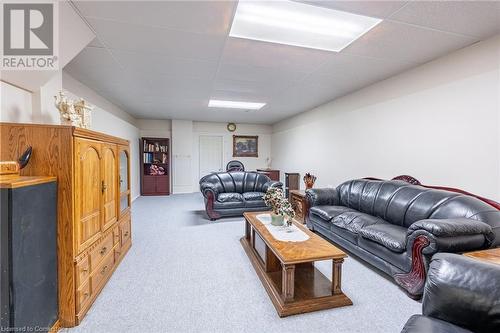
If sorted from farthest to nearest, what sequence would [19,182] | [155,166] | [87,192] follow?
[155,166] → [87,192] → [19,182]

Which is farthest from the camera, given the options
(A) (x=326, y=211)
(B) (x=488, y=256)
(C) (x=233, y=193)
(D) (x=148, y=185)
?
(D) (x=148, y=185)

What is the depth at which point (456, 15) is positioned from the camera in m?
1.93

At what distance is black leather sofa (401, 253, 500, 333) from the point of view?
3.36ft

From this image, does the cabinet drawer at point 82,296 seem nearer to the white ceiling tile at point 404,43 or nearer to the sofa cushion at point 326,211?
the sofa cushion at point 326,211

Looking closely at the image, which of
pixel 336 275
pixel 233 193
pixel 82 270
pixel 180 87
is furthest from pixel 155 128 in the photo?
pixel 336 275

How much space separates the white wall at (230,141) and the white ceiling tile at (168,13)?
18.8 feet

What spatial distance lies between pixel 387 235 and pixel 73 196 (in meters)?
2.77

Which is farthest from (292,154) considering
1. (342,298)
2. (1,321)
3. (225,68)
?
(1,321)

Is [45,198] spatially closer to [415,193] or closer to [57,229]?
[57,229]

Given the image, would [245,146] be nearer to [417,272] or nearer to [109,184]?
[109,184]

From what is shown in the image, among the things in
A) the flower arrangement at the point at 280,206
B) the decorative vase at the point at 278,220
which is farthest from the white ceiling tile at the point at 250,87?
the decorative vase at the point at 278,220

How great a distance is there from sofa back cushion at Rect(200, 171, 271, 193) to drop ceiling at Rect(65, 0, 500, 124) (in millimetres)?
1721

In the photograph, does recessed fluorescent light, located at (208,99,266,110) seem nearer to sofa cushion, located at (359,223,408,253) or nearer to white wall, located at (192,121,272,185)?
white wall, located at (192,121,272,185)
